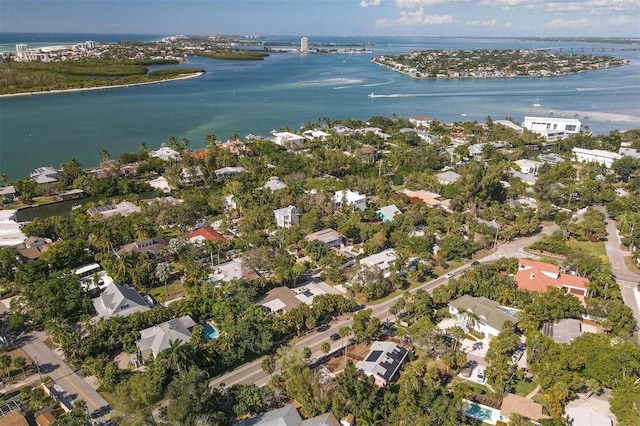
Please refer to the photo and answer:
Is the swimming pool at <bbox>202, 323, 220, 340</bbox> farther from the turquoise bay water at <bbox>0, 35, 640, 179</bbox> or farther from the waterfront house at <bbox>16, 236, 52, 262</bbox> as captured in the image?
the turquoise bay water at <bbox>0, 35, 640, 179</bbox>

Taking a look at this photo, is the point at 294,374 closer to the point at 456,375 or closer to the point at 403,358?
the point at 403,358

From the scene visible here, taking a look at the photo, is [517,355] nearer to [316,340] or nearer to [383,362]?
[383,362]

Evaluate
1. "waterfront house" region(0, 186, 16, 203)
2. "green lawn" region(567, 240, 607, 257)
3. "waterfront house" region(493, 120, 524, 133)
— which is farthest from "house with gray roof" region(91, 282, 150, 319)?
"waterfront house" region(493, 120, 524, 133)

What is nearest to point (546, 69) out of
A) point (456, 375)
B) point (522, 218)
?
point (522, 218)

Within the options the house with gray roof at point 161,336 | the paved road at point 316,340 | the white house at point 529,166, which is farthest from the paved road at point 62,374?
the white house at point 529,166

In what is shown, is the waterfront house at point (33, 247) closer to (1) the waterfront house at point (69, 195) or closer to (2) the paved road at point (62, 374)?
(2) the paved road at point (62, 374)

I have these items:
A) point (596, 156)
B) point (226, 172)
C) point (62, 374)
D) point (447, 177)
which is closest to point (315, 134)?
point (226, 172)

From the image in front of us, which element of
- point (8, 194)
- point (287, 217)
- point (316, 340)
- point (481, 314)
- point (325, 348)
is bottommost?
point (316, 340)
